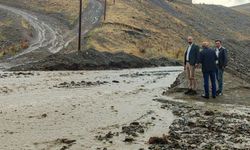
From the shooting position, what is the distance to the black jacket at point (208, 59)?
20.5 metres

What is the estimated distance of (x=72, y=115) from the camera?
14.9 m

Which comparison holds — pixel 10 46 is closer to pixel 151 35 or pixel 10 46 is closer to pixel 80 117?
pixel 151 35

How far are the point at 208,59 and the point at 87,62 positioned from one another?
22933 mm

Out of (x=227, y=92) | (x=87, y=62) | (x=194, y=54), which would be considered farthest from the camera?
(x=87, y=62)

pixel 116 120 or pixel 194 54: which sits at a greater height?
pixel 194 54

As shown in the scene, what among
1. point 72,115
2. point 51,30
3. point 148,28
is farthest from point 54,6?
point 72,115

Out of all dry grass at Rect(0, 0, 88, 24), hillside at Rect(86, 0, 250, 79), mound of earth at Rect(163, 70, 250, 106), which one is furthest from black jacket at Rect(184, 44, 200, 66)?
dry grass at Rect(0, 0, 88, 24)

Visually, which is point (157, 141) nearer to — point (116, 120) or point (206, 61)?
point (116, 120)

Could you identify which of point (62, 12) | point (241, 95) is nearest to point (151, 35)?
→ point (62, 12)

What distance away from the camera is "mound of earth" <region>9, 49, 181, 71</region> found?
128 feet

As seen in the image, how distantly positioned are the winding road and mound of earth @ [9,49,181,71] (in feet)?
10.6

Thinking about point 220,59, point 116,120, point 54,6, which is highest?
point 54,6

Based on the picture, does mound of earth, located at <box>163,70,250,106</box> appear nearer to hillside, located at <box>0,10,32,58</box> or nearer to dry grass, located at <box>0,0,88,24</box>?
hillside, located at <box>0,10,32,58</box>

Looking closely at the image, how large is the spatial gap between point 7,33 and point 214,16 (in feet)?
327
